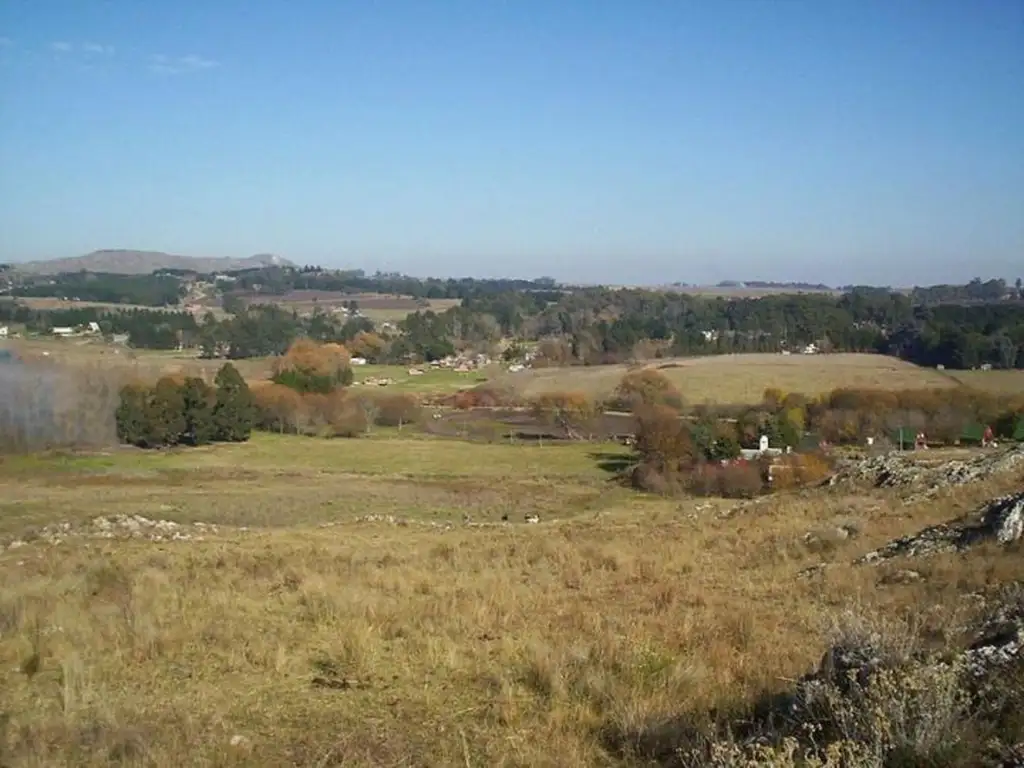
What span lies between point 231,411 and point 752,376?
48.0m

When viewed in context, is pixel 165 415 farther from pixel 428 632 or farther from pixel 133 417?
pixel 428 632

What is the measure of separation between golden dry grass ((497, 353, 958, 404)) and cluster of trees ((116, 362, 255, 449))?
3022 centimetres

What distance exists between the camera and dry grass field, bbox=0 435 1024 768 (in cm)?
617

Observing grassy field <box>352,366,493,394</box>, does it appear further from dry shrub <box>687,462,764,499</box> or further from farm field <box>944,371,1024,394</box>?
dry shrub <box>687,462,764,499</box>

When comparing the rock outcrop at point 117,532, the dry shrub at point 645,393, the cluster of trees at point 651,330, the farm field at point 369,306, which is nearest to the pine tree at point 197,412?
the dry shrub at point 645,393

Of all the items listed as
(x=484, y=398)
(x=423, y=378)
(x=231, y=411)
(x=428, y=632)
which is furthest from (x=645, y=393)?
(x=428, y=632)

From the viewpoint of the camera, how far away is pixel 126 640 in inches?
348

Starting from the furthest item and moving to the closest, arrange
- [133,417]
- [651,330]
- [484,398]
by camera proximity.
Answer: [651,330], [484,398], [133,417]

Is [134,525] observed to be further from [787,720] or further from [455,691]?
[787,720]

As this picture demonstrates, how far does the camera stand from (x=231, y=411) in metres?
66.1

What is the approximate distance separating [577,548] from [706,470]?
106 feet

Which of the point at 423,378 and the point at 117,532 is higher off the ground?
the point at 117,532

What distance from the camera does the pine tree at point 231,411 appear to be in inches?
2581

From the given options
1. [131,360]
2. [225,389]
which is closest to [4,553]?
[225,389]
